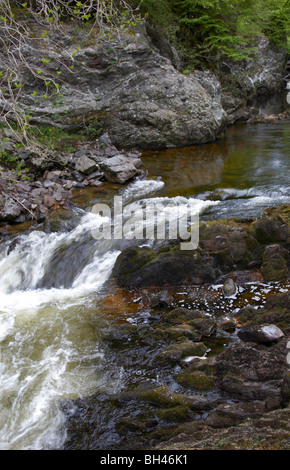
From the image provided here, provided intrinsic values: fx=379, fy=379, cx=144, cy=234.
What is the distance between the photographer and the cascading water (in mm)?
4156

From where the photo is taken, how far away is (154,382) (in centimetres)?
436

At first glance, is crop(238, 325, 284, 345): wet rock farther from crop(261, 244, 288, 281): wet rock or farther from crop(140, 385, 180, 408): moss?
crop(261, 244, 288, 281): wet rock

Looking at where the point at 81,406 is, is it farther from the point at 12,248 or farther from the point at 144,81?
the point at 144,81

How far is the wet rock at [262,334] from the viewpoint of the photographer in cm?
Result: 457

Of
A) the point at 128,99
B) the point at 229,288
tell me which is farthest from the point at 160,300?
the point at 128,99

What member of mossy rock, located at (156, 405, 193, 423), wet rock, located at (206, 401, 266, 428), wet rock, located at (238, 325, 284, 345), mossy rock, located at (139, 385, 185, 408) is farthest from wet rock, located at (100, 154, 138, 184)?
wet rock, located at (206, 401, 266, 428)

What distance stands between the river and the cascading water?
0.6 inches

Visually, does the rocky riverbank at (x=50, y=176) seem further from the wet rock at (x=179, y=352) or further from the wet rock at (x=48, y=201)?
the wet rock at (x=179, y=352)

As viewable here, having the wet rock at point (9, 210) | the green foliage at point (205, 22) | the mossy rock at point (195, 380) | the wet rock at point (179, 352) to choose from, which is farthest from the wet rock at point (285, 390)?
the green foliage at point (205, 22)

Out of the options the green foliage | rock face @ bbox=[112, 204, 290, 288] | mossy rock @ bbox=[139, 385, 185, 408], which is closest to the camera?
mossy rock @ bbox=[139, 385, 185, 408]

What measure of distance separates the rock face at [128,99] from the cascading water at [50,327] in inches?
177

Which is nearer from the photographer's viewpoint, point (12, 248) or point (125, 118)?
point (12, 248)
